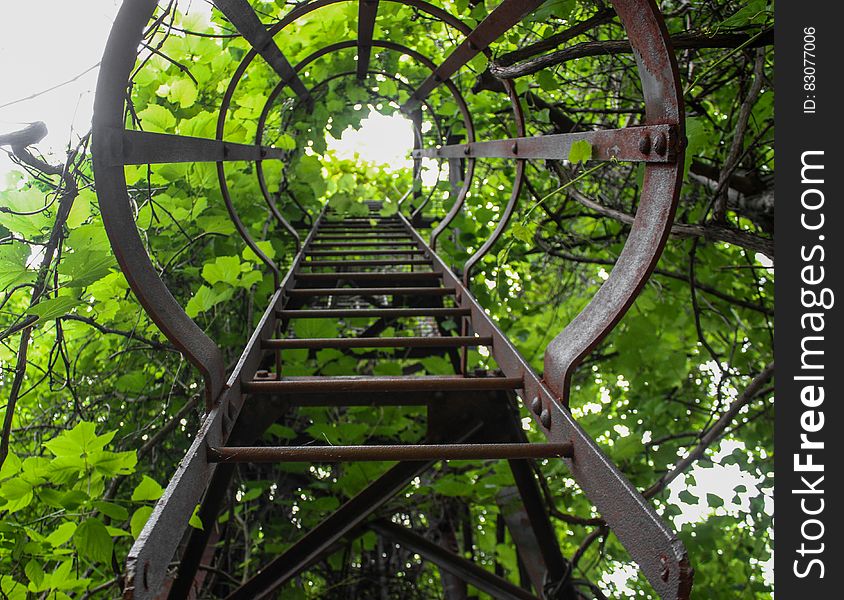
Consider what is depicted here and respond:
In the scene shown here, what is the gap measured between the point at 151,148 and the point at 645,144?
0.92 metres

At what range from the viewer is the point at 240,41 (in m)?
3.63

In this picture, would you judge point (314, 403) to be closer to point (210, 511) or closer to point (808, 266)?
point (210, 511)

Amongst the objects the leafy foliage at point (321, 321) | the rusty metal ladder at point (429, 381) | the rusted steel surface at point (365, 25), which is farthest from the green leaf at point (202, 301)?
the rusted steel surface at point (365, 25)

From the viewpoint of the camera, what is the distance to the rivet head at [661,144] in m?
1.11

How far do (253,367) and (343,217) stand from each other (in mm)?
3381

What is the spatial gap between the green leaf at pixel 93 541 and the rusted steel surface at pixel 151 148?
90 centimetres

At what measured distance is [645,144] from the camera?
115 cm

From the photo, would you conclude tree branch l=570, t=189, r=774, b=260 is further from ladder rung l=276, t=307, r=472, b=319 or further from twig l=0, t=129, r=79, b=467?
twig l=0, t=129, r=79, b=467

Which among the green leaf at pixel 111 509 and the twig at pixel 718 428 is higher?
the twig at pixel 718 428

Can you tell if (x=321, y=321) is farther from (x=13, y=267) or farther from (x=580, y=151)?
(x=580, y=151)

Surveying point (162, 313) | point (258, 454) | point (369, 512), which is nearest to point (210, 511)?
point (369, 512)

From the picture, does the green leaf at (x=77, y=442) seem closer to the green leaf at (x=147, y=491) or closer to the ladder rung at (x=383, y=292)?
the green leaf at (x=147, y=491)

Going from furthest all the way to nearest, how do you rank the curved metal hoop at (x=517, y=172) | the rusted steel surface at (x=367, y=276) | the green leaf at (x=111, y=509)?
1. the rusted steel surface at (x=367, y=276)
2. the curved metal hoop at (x=517, y=172)
3. the green leaf at (x=111, y=509)

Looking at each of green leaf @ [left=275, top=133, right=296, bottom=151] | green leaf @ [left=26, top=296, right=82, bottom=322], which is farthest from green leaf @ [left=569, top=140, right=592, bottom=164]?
green leaf @ [left=275, top=133, right=296, bottom=151]
